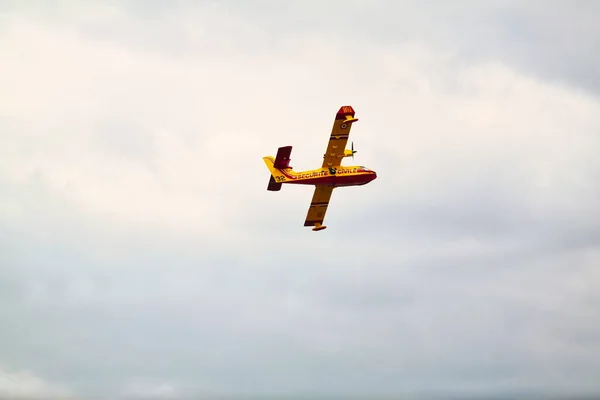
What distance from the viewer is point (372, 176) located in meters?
165

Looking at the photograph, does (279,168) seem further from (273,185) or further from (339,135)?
(339,135)

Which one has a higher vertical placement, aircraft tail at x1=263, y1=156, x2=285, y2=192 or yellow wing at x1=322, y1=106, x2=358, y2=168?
yellow wing at x1=322, y1=106, x2=358, y2=168

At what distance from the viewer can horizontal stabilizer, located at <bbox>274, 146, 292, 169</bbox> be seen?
16362cm

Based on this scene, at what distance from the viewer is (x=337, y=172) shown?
16412cm

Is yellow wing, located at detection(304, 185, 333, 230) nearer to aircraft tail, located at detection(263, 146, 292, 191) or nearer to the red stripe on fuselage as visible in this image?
the red stripe on fuselage

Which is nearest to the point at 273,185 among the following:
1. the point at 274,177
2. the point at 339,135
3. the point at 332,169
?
the point at 274,177

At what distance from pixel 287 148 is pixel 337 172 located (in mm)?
6858

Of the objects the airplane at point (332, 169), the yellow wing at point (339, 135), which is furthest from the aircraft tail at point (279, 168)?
the yellow wing at point (339, 135)

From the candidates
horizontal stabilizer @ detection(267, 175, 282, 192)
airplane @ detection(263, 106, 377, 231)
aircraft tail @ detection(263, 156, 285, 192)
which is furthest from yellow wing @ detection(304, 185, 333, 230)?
aircraft tail @ detection(263, 156, 285, 192)

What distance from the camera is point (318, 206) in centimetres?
17025

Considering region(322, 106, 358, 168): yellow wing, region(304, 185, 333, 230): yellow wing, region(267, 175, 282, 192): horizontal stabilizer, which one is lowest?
region(267, 175, 282, 192): horizontal stabilizer

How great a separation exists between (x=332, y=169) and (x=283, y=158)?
620 cm

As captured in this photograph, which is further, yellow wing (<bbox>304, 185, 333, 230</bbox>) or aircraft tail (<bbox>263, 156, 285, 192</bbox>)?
Result: yellow wing (<bbox>304, 185, 333, 230</bbox>)

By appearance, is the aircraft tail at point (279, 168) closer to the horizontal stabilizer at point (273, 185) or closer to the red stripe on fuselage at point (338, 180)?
the horizontal stabilizer at point (273, 185)
